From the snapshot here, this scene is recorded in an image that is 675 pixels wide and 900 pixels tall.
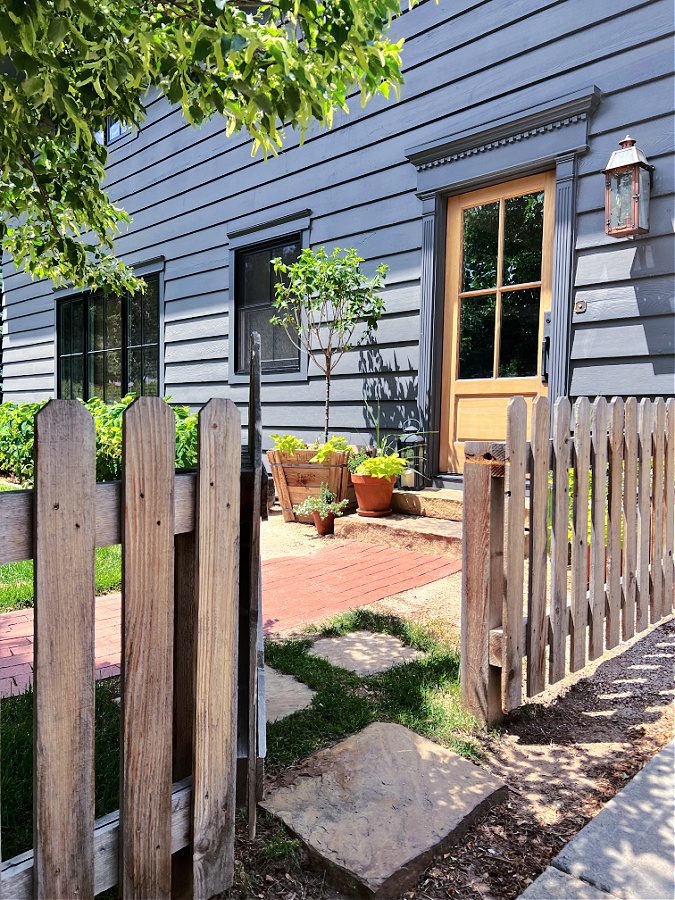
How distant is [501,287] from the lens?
4.95 m

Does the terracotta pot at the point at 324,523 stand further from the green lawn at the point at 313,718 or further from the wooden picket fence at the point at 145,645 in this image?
the wooden picket fence at the point at 145,645

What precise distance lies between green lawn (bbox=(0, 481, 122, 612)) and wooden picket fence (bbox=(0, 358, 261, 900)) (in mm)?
2213

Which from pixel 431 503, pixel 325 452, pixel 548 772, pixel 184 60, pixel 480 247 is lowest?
pixel 548 772

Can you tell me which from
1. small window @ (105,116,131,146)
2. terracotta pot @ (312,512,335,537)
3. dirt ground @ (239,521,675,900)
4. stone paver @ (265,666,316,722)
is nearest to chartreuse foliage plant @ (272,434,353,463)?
terracotta pot @ (312,512,335,537)

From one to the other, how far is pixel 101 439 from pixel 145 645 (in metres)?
4.34

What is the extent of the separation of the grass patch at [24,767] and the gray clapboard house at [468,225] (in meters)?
3.62

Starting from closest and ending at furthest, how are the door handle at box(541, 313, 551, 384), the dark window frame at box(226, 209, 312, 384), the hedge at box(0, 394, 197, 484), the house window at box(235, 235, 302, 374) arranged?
the door handle at box(541, 313, 551, 384), the hedge at box(0, 394, 197, 484), the dark window frame at box(226, 209, 312, 384), the house window at box(235, 235, 302, 374)

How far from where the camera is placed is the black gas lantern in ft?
17.4

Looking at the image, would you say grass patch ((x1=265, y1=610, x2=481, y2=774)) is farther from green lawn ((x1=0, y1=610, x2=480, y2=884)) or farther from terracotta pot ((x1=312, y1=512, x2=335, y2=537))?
terracotta pot ((x1=312, y1=512, x2=335, y2=537))

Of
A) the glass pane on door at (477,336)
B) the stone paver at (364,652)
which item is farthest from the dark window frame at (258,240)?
the stone paver at (364,652)

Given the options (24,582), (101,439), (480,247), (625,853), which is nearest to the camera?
(625,853)

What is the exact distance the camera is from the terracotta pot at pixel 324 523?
5337 mm

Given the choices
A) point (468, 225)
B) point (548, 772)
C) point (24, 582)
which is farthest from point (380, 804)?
point (468, 225)

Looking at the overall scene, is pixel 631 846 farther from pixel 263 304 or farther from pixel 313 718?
pixel 263 304
